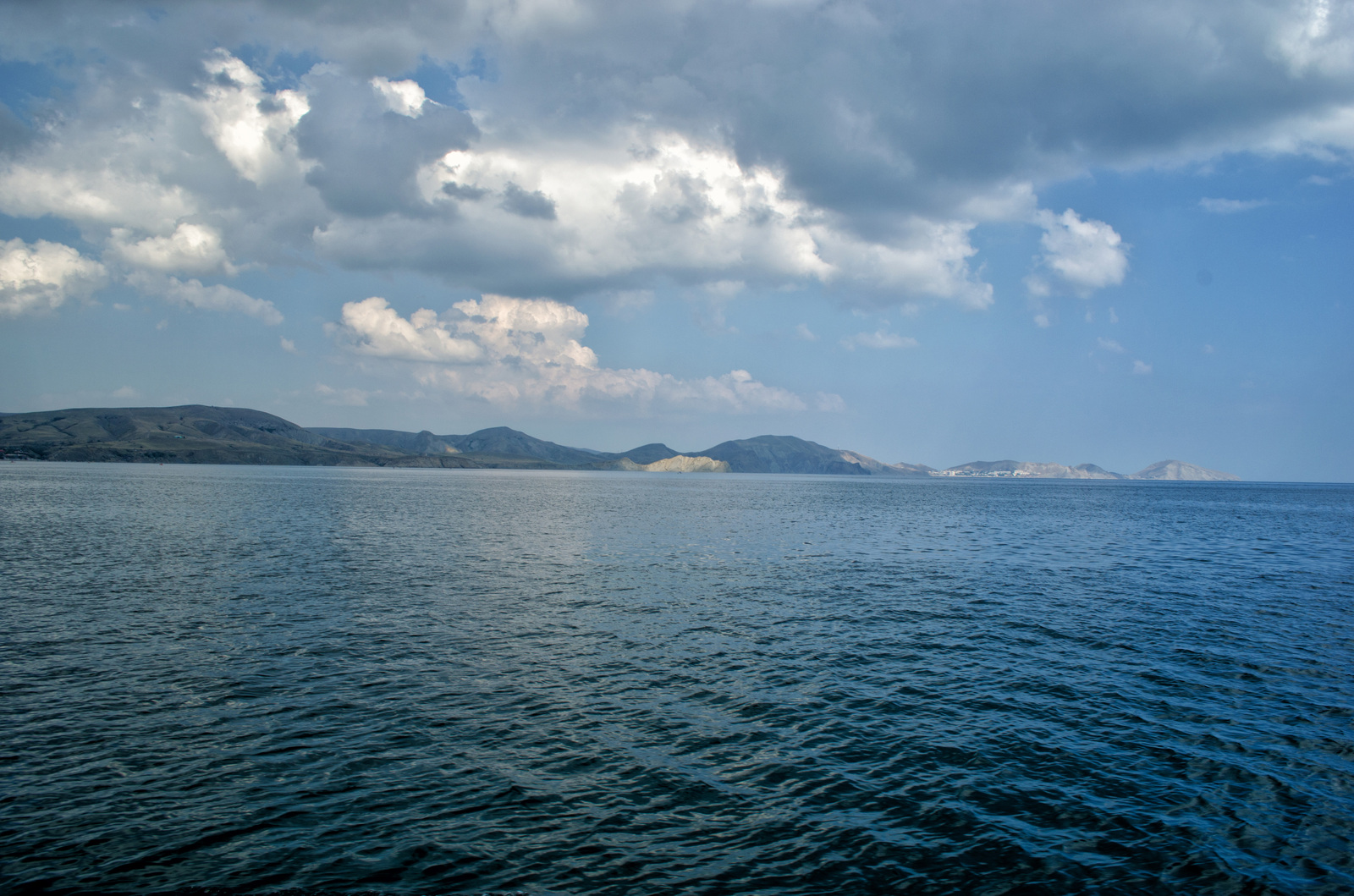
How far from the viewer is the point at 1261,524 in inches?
4665

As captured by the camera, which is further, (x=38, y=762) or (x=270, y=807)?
(x=38, y=762)

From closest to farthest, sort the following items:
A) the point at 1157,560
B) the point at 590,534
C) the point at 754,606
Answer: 1. the point at 754,606
2. the point at 1157,560
3. the point at 590,534

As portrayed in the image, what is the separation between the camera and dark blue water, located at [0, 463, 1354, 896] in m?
15.6

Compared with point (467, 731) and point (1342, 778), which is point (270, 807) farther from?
point (1342, 778)

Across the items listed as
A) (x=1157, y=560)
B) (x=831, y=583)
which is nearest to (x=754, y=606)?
(x=831, y=583)

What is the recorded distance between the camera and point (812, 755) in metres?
21.3

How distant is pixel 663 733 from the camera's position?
22531 millimetres

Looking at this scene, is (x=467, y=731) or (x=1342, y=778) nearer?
(x=1342, y=778)

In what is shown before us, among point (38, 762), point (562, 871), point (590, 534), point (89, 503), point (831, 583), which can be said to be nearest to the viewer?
point (562, 871)

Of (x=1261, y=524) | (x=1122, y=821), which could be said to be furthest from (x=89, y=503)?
(x=1261, y=524)

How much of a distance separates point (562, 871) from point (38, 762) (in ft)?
51.6

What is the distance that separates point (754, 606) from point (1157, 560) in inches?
1913

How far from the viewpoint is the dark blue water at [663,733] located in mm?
15586

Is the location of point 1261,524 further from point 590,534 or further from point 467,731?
point 467,731
